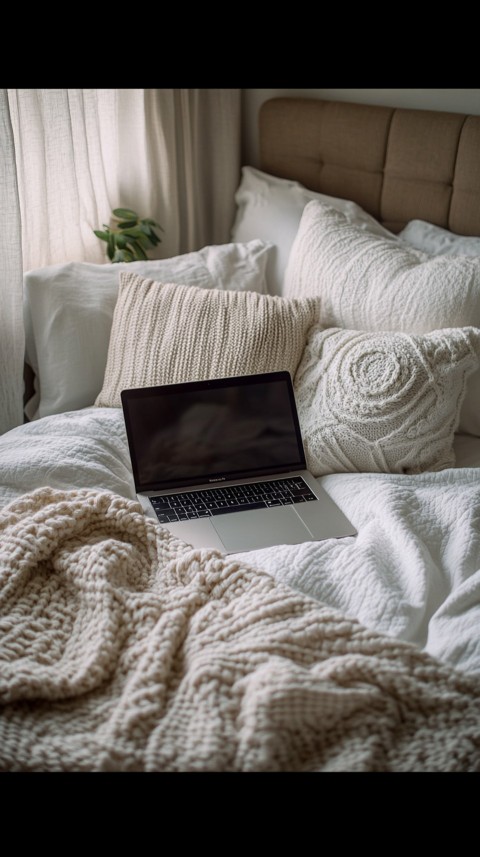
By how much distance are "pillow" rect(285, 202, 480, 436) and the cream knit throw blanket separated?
74cm

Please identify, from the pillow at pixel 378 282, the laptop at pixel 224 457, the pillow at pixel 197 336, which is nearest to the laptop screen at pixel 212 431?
the laptop at pixel 224 457

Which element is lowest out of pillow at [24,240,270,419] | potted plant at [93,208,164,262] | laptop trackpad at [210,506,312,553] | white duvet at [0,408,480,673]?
laptop trackpad at [210,506,312,553]

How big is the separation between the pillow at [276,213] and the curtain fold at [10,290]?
60 centimetres

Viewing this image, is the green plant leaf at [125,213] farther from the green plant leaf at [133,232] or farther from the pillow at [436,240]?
the pillow at [436,240]

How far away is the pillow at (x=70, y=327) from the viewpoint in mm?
1823

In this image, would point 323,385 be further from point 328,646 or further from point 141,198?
point 141,198

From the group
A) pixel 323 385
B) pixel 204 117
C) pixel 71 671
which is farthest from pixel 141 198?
pixel 71 671

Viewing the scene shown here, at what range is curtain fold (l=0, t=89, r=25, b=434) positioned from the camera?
5.70ft

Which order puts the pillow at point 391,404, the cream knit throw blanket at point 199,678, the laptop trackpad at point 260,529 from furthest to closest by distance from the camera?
the pillow at point 391,404 → the laptop trackpad at point 260,529 → the cream knit throw blanket at point 199,678

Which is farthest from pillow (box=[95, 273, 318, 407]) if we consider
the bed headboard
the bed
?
the bed headboard

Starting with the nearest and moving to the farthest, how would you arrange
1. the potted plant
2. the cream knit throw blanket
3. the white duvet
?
the cream knit throw blanket
the white duvet
the potted plant

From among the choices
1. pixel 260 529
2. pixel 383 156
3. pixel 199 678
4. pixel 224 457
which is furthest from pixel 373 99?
pixel 199 678

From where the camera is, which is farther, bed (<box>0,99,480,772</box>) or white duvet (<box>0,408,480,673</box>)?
white duvet (<box>0,408,480,673</box>)

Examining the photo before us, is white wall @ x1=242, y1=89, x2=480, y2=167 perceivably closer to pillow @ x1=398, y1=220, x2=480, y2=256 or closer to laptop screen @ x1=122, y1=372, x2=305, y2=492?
pillow @ x1=398, y1=220, x2=480, y2=256
